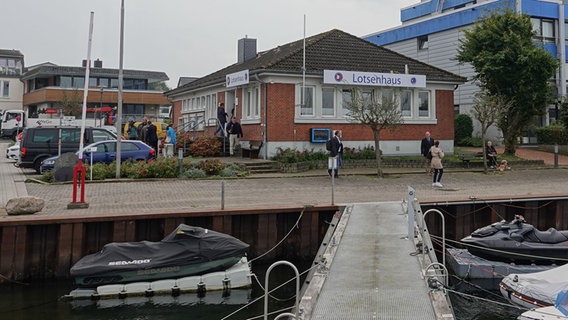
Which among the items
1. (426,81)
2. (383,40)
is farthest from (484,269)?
(383,40)

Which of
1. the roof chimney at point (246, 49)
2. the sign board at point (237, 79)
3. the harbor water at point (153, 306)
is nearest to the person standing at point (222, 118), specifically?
the sign board at point (237, 79)

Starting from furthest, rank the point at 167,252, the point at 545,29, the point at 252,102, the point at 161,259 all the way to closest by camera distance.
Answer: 1. the point at 545,29
2. the point at 252,102
3. the point at 167,252
4. the point at 161,259

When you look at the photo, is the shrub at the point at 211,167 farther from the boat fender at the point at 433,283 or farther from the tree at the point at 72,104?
the tree at the point at 72,104

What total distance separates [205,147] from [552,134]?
24646 mm

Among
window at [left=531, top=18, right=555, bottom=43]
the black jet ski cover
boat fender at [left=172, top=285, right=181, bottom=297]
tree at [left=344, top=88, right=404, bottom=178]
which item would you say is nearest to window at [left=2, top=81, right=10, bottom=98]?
tree at [left=344, top=88, right=404, bottom=178]

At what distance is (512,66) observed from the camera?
28.6m

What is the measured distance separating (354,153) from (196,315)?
55.6 feet

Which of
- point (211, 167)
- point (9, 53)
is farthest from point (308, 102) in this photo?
point (9, 53)

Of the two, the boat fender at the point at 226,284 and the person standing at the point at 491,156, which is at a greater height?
the person standing at the point at 491,156

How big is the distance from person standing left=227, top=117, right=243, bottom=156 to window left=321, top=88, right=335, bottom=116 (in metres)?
4.52

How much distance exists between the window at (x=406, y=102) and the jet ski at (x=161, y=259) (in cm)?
1826

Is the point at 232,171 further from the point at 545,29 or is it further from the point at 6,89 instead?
the point at 6,89

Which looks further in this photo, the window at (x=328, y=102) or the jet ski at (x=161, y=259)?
the window at (x=328, y=102)

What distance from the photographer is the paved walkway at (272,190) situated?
561 inches
